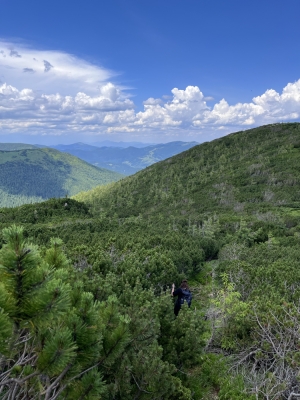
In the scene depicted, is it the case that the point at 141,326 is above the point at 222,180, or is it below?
above

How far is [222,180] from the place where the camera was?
9444 centimetres

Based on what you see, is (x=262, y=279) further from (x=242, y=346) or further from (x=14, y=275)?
(x=14, y=275)

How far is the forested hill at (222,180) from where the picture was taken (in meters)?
73.0

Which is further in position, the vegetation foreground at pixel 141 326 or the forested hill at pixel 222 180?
the forested hill at pixel 222 180

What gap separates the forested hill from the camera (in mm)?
73000

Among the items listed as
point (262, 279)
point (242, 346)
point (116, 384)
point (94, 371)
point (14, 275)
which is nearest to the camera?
point (14, 275)

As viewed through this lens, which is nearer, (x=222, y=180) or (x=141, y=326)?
(x=141, y=326)

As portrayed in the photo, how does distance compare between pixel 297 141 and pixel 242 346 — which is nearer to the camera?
pixel 242 346

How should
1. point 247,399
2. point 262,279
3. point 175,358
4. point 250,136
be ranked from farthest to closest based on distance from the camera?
point 250,136
point 262,279
point 175,358
point 247,399

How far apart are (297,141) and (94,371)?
11282cm

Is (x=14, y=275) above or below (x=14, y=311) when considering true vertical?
above

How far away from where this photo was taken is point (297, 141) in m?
102

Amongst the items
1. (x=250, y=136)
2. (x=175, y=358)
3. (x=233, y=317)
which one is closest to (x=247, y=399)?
(x=175, y=358)

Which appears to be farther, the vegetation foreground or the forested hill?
the forested hill
